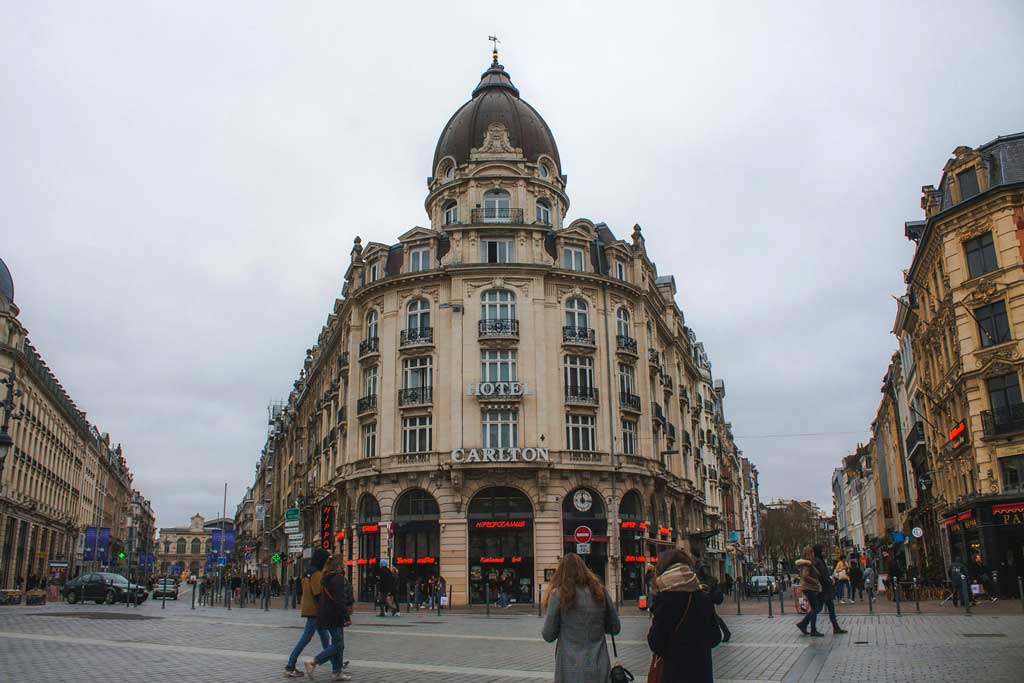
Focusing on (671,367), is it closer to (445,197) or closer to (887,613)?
(445,197)

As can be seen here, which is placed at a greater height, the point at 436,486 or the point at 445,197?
the point at 445,197

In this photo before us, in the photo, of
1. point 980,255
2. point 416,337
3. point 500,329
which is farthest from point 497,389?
point 980,255

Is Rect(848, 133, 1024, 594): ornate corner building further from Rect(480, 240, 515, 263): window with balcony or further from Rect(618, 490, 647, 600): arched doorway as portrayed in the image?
Rect(480, 240, 515, 263): window with balcony

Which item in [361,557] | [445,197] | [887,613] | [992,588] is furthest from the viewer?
[445,197]

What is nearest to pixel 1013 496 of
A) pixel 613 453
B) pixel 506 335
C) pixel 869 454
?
pixel 613 453

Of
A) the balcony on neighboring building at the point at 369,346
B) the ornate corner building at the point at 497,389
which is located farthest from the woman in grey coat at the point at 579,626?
the balcony on neighboring building at the point at 369,346

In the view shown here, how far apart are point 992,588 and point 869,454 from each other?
7765cm

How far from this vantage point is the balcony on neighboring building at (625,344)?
153 feet

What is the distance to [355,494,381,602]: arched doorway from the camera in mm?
44250

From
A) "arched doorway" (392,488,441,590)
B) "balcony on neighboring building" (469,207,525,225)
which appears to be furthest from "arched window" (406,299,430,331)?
"arched doorway" (392,488,441,590)

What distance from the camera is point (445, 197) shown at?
50.0 m

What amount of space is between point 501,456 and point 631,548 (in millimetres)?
8678

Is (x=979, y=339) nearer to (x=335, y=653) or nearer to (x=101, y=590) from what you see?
(x=335, y=653)

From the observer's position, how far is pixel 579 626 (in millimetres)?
7285
